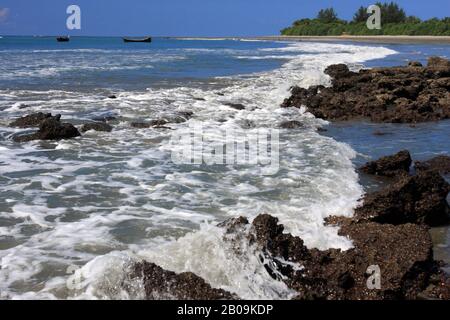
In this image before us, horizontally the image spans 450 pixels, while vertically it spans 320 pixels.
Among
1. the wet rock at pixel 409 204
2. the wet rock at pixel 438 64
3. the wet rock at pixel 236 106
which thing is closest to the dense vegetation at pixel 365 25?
the wet rock at pixel 438 64

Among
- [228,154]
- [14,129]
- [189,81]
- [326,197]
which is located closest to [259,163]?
[228,154]

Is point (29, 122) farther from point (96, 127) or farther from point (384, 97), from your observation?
point (384, 97)

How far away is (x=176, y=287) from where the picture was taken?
380 cm

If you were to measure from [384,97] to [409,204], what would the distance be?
998 cm

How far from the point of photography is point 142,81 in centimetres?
2248

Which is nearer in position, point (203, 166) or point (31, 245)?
point (31, 245)

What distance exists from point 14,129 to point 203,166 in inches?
201

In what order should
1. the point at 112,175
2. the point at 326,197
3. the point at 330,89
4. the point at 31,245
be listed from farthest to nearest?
the point at 330,89, the point at 112,175, the point at 326,197, the point at 31,245

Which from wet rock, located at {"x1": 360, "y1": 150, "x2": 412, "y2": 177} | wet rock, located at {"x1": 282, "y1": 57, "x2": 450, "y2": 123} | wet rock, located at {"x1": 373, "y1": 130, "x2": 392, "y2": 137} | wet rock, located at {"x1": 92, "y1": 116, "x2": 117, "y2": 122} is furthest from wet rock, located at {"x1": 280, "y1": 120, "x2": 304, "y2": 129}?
wet rock, located at {"x1": 92, "y1": 116, "x2": 117, "y2": 122}

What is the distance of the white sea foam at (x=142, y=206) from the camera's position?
4.25 metres

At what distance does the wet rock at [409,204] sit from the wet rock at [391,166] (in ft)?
5.44

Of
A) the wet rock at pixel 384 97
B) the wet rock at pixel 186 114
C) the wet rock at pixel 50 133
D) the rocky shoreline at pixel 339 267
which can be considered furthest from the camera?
the wet rock at pixel 384 97

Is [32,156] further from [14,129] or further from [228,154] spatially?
[228,154]

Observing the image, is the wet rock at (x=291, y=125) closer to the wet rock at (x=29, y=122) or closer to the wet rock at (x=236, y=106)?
the wet rock at (x=236, y=106)
